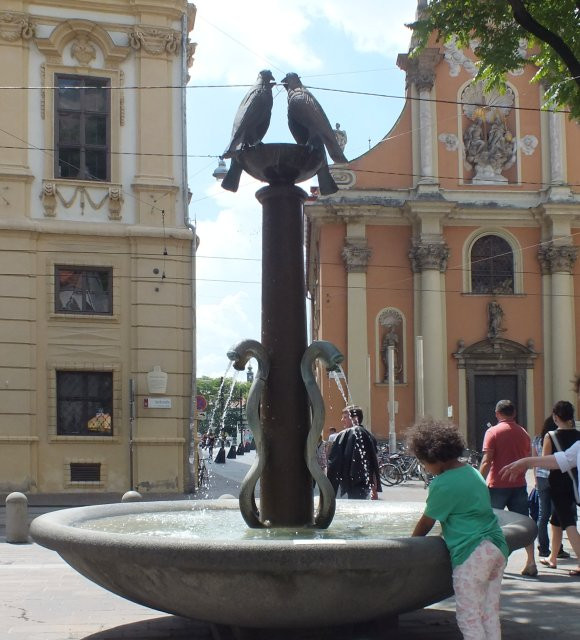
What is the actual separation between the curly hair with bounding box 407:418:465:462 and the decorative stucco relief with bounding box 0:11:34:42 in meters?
18.8

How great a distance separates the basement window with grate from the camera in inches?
835

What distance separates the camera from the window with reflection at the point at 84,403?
2141 cm

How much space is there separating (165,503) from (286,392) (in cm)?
215

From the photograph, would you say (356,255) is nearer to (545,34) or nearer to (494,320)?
(494,320)

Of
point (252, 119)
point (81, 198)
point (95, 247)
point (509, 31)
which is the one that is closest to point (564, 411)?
point (252, 119)

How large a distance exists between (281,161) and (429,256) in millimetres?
28995

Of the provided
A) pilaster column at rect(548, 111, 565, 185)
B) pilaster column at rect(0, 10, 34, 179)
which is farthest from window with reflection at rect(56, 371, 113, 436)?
pilaster column at rect(548, 111, 565, 185)

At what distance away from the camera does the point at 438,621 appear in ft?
23.6

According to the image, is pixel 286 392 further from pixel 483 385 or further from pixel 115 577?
pixel 483 385

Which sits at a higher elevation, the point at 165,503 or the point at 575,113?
the point at 575,113

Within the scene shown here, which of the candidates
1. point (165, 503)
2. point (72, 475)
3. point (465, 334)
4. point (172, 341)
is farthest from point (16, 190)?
point (465, 334)

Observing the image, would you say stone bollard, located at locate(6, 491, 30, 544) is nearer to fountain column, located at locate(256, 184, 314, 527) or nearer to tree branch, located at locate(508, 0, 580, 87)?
fountain column, located at locate(256, 184, 314, 527)

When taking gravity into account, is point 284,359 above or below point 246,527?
above

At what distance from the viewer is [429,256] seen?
118ft
